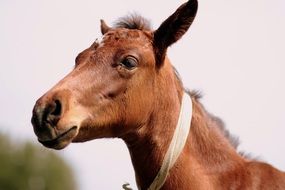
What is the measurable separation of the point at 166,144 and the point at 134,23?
6.07 ft

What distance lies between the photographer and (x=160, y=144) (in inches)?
275

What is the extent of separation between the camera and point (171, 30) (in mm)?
7301

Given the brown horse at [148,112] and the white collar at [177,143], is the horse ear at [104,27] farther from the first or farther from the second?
the white collar at [177,143]

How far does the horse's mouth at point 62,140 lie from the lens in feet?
20.2

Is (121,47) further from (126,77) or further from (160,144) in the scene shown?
(160,144)

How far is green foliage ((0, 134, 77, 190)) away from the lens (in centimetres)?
6366

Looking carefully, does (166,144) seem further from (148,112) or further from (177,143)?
(148,112)

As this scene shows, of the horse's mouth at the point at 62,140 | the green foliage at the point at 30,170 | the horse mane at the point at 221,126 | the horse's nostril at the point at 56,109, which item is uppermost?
the horse's nostril at the point at 56,109

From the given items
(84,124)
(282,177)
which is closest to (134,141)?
(84,124)

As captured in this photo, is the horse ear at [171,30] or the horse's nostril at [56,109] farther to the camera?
the horse ear at [171,30]

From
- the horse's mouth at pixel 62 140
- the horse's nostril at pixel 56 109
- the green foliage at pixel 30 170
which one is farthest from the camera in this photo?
the green foliage at pixel 30 170

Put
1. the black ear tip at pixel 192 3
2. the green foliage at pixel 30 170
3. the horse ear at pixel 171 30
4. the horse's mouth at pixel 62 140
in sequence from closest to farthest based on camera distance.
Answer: the horse's mouth at pixel 62 140, the black ear tip at pixel 192 3, the horse ear at pixel 171 30, the green foliage at pixel 30 170

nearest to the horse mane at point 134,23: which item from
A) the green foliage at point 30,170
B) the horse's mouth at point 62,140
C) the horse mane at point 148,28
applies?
the horse mane at point 148,28

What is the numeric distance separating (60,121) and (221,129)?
260 centimetres
